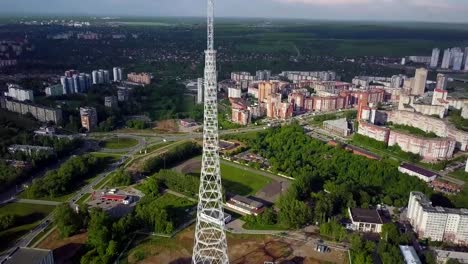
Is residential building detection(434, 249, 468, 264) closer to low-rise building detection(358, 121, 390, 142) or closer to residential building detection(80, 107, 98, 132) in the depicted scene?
low-rise building detection(358, 121, 390, 142)

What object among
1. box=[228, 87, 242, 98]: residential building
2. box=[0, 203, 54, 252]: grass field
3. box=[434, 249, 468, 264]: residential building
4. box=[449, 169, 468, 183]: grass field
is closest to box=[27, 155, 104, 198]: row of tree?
box=[0, 203, 54, 252]: grass field

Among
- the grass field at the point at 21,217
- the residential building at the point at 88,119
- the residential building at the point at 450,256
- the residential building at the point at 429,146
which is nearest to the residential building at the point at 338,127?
→ the residential building at the point at 429,146

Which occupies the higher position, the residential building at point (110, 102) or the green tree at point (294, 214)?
the residential building at point (110, 102)

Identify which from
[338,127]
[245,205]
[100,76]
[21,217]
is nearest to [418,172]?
[338,127]

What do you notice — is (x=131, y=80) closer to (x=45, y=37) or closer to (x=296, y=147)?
(x=296, y=147)

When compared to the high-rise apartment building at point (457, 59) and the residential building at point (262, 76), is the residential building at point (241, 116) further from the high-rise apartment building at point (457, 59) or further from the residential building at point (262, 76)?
the high-rise apartment building at point (457, 59)

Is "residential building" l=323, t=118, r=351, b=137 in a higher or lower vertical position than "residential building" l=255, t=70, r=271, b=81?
lower

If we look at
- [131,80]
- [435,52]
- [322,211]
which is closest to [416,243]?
[322,211]
